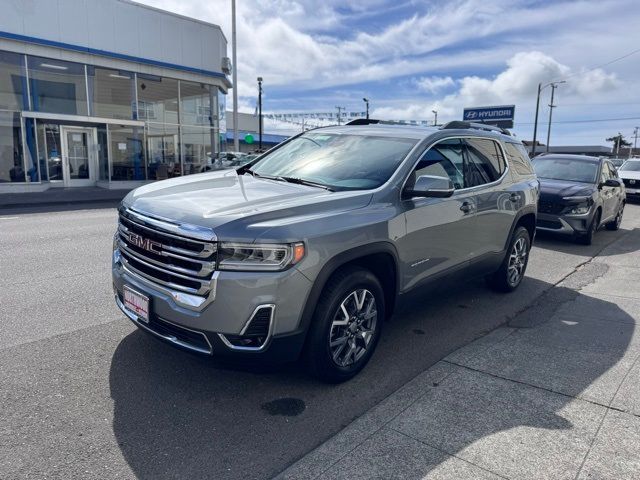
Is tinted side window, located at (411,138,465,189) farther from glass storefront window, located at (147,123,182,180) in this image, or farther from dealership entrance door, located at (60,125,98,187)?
glass storefront window, located at (147,123,182,180)

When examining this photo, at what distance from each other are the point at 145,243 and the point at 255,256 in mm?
856

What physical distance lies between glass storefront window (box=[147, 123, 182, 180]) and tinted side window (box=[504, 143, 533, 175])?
18.4 metres

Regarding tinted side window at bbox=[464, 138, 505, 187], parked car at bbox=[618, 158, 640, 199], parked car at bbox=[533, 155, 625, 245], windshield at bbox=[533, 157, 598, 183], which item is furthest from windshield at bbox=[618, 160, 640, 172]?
tinted side window at bbox=[464, 138, 505, 187]

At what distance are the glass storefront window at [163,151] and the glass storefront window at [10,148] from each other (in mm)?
5309

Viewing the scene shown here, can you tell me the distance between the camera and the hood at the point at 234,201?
307 centimetres

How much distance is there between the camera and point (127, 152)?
21.2 meters

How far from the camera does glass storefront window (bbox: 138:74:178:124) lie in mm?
21141

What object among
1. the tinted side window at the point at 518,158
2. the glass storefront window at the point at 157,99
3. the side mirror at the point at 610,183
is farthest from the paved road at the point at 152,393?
the glass storefront window at the point at 157,99

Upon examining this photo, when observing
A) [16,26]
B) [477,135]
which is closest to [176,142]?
[16,26]

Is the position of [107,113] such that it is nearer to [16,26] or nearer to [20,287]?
[16,26]

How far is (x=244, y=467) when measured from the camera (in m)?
2.64

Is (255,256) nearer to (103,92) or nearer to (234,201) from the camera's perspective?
(234,201)

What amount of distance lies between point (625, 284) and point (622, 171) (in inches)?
633

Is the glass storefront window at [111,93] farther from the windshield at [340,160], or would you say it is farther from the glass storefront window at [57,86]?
the windshield at [340,160]
